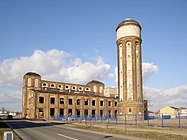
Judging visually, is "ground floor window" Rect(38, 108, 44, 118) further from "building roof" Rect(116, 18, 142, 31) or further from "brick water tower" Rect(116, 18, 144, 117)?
"building roof" Rect(116, 18, 142, 31)

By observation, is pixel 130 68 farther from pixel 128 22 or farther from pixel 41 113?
pixel 41 113

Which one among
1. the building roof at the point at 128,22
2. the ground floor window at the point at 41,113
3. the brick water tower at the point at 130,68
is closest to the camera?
the brick water tower at the point at 130,68

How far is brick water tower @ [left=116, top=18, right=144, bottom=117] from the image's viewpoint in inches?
2420

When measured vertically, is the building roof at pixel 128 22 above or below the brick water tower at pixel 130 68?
above

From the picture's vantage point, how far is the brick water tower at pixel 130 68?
2420 inches

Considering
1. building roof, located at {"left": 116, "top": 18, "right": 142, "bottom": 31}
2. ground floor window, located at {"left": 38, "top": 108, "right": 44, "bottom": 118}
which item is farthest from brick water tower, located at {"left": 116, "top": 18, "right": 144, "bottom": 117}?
ground floor window, located at {"left": 38, "top": 108, "right": 44, "bottom": 118}

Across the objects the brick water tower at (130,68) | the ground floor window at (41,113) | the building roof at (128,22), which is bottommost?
the ground floor window at (41,113)

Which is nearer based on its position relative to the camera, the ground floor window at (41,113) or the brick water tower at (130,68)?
the brick water tower at (130,68)

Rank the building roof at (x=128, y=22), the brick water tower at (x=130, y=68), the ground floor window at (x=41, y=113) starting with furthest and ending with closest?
the ground floor window at (x=41, y=113) < the building roof at (x=128, y=22) < the brick water tower at (x=130, y=68)

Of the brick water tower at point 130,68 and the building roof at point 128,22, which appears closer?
the brick water tower at point 130,68

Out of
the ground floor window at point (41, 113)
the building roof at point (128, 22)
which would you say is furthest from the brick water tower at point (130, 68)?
the ground floor window at point (41, 113)

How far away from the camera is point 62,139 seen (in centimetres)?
1662

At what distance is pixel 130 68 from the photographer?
62344mm

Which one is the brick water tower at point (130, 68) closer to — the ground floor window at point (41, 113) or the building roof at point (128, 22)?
the building roof at point (128, 22)
